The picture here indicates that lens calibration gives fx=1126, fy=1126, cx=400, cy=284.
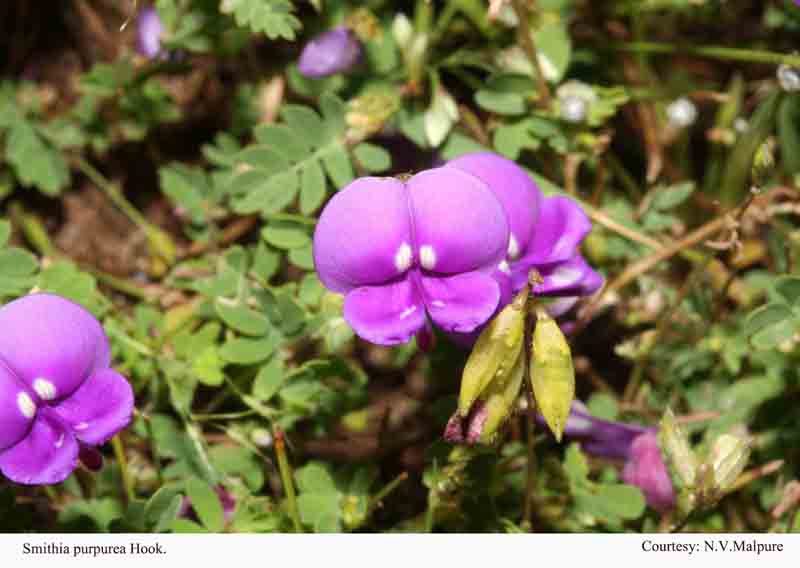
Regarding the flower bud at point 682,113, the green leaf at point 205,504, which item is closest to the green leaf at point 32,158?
the green leaf at point 205,504

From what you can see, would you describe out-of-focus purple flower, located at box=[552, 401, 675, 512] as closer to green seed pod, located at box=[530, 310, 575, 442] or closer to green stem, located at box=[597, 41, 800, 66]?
green seed pod, located at box=[530, 310, 575, 442]

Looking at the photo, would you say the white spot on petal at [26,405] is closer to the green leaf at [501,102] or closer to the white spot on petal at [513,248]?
the white spot on petal at [513,248]

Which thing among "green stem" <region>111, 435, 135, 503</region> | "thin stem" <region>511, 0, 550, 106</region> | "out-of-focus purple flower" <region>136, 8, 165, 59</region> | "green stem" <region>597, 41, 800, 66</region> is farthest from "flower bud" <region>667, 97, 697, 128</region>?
"green stem" <region>111, 435, 135, 503</region>

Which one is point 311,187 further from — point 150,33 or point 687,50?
point 687,50

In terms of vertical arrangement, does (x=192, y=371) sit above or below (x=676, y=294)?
above
